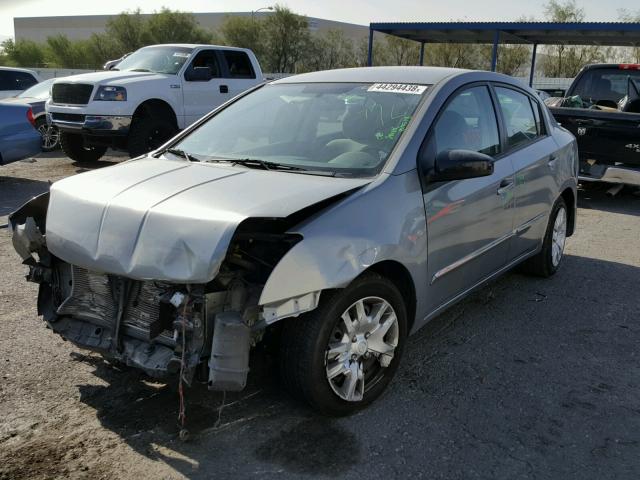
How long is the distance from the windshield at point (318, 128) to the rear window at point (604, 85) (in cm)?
766

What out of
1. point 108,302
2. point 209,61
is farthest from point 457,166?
point 209,61

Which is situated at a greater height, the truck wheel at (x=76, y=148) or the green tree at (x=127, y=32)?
the green tree at (x=127, y=32)

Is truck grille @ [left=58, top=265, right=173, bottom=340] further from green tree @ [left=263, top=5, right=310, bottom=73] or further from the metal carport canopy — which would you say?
green tree @ [left=263, top=5, right=310, bottom=73]

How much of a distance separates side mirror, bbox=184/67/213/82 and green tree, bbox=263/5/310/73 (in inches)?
1498

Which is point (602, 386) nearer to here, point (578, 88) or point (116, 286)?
point (116, 286)

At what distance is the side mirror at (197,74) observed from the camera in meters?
11.4

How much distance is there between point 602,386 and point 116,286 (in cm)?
276

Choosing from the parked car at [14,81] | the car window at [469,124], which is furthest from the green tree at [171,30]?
the car window at [469,124]

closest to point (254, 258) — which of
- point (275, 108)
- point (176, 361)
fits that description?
point (176, 361)

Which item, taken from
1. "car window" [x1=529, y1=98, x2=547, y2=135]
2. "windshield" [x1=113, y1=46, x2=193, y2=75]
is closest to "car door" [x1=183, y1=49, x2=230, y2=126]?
"windshield" [x1=113, y1=46, x2=193, y2=75]

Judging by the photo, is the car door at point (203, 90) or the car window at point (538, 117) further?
the car door at point (203, 90)

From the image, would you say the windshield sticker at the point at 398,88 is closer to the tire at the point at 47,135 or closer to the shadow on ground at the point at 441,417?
the shadow on ground at the point at 441,417

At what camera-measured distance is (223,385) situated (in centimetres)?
280

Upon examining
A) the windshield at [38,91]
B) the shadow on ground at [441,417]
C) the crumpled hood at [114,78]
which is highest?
the crumpled hood at [114,78]
